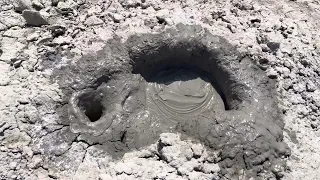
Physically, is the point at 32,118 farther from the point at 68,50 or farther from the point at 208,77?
the point at 208,77

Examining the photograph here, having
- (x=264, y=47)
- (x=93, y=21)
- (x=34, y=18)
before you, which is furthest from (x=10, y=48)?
(x=264, y=47)

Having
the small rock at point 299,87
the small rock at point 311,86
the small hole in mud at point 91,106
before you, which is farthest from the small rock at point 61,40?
the small rock at point 311,86

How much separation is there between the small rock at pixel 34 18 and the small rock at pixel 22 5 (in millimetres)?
125

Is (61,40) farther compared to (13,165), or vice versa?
(61,40)

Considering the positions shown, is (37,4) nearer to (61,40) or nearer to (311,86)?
(61,40)

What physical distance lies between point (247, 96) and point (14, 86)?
6.84 ft

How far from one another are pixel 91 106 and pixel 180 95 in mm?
869

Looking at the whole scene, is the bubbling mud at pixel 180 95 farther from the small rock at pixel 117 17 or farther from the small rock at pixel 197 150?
the small rock at pixel 117 17

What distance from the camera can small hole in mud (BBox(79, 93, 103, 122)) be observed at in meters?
3.28

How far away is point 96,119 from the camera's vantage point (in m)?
3.41

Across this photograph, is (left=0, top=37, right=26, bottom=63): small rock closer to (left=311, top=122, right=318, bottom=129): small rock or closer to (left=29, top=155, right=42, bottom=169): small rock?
(left=29, top=155, right=42, bottom=169): small rock

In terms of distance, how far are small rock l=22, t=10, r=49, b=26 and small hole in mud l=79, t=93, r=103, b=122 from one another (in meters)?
0.91

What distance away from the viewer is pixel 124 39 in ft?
11.6

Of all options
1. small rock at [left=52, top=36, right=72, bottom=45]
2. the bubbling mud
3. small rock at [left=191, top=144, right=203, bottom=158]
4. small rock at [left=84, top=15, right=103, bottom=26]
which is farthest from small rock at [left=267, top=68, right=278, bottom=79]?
small rock at [left=52, top=36, right=72, bottom=45]
